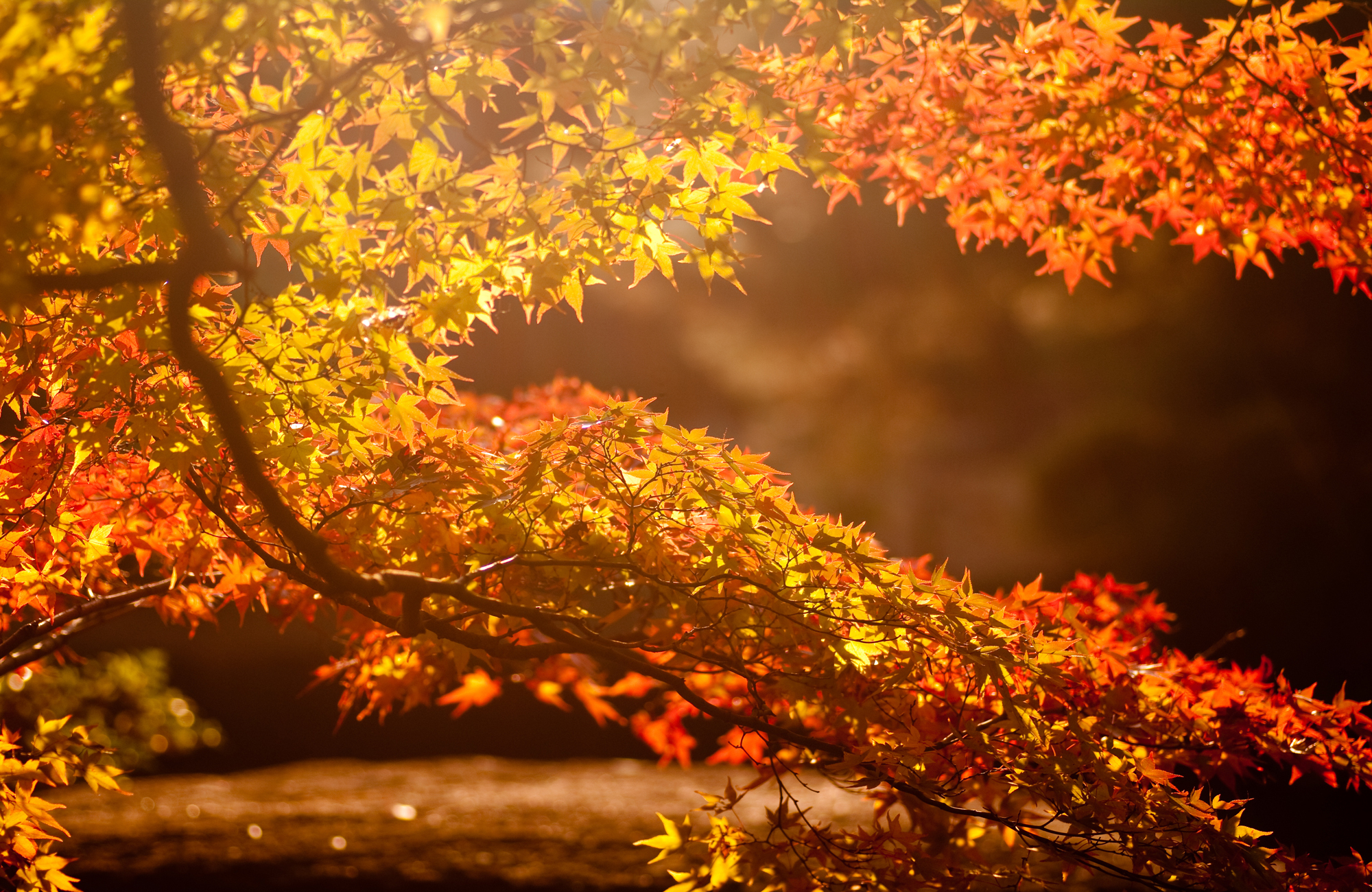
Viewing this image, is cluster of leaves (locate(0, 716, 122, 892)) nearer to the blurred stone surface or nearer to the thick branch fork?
the thick branch fork

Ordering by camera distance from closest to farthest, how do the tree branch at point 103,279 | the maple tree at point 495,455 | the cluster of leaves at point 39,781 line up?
the tree branch at point 103,279, the maple tree at point 495,455, the cluster of leaves at point 39,781

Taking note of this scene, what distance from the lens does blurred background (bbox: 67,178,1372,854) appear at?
9109 millimetres

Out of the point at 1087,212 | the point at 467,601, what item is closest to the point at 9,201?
the point at 467,601

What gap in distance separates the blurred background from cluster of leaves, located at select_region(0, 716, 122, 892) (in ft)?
14.1

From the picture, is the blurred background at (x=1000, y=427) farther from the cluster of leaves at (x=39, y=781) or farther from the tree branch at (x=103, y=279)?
the tree branch at (x=103, y=279)

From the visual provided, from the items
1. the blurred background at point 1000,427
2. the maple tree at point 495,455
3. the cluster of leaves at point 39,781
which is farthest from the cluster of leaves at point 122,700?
the maple tree at point 495,455

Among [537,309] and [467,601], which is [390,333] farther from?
[467,601]

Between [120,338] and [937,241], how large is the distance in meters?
12.9

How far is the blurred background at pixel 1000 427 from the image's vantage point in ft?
29.9

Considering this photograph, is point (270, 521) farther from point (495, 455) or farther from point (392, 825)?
point (392, 825)

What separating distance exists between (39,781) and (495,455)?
1.35 m

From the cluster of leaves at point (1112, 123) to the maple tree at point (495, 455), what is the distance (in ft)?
0.55

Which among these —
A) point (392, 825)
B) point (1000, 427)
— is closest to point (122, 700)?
point (392, 825)

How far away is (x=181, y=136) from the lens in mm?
1566
